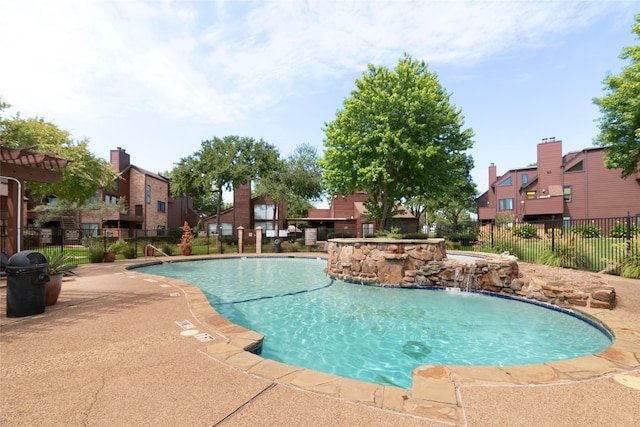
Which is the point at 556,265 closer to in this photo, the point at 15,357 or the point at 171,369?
the point at 171,369

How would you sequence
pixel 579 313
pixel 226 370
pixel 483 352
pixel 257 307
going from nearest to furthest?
pixel 226 370, pixel 483 352, pixel 579 313, pixel 257 307

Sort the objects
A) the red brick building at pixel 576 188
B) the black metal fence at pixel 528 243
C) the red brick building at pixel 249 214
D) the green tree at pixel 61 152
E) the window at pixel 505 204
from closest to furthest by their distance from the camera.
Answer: the black metal fence at pixel 528 243 → the green tree at pixel 61 152 → the red brick building at pixel 576 188 → the red brick building at pixel 249 214 → the window at pixel 505 204

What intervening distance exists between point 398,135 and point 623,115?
1446 centimetres

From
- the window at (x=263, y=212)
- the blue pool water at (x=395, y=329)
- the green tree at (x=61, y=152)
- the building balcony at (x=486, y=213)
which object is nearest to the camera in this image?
the blue pool water at (x=395, y=329)

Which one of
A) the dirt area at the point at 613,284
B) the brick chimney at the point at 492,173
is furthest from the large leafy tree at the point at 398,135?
the brick chimney at the point at 492,173

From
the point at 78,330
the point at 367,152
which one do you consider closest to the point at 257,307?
the point at 78,330

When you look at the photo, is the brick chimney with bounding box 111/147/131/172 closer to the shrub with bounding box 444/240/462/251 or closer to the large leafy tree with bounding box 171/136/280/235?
the large leafy tree with bounding box 171/136/280/235

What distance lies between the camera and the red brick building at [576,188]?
2630 centimetres

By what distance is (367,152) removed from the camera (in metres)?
19.1

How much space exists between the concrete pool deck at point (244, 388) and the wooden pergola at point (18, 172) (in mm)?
5814

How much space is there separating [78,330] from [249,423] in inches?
158

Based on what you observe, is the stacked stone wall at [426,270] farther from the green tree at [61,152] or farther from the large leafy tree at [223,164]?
the large leafy tree at [223,164]

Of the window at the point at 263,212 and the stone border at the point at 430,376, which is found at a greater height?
the window at the point at 263,212

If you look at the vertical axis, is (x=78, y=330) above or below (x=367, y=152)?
below
